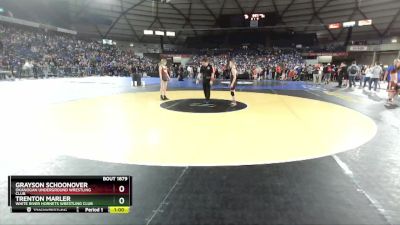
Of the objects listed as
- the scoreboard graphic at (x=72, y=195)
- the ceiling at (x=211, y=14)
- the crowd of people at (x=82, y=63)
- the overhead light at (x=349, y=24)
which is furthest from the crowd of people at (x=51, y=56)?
the overhead light at (x=349, y=24)

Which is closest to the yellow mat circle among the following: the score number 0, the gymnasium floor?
the gymnasium floor

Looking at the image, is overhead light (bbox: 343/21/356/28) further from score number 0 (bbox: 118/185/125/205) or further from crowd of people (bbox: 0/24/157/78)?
score number 0 (bbox: 118/185/125/205)

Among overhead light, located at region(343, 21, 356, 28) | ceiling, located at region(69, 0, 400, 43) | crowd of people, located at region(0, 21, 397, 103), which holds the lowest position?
crowd of people, located at region(0, 21, 397, 103)

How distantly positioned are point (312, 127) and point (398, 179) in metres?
2.91

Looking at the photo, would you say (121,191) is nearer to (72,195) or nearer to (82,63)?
(72,195)

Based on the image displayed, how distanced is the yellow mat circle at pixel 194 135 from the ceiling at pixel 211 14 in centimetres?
3548

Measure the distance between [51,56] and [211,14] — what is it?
25.8 metres

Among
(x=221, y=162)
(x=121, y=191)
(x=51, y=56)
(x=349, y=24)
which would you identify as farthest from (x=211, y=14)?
(x=121, y=191)

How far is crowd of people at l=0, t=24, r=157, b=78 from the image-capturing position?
80.5ft

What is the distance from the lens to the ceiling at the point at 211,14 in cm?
3719

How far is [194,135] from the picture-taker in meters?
5.54

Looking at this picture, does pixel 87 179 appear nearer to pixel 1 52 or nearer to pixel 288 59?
pixel 1 52

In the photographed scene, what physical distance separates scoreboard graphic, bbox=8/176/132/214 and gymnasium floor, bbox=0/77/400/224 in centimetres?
8

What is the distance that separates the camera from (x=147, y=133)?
18.5 ft
